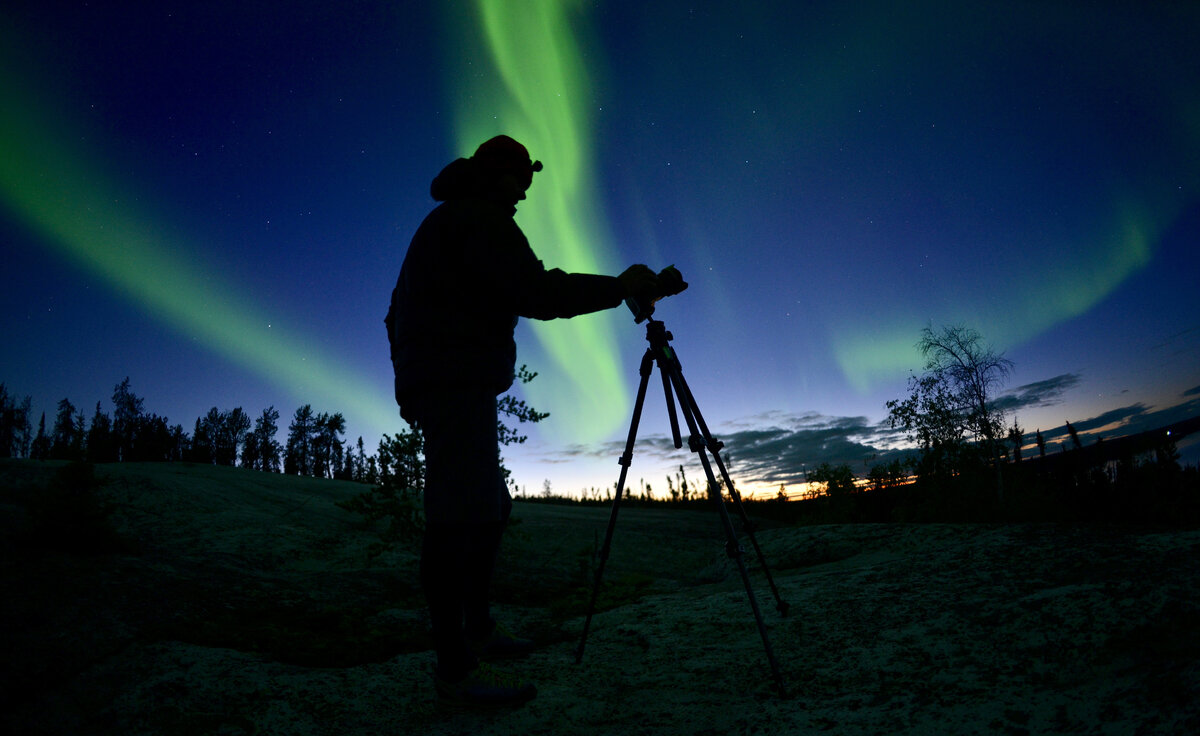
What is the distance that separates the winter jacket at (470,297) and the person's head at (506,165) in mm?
247

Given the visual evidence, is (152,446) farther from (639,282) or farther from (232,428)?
(639,282)

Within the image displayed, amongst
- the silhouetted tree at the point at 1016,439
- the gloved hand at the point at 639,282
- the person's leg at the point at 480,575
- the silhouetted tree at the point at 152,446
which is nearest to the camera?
the person's leg at the point at 480,575

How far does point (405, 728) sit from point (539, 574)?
3803mm

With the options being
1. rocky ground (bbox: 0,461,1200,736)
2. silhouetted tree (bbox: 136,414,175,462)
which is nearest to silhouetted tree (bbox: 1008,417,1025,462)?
rocky ground (bbox: 0,461,1200,736)

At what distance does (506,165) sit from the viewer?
10.2ft

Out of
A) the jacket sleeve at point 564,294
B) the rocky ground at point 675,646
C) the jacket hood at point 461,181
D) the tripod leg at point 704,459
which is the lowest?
the rocky ground at point 675,646

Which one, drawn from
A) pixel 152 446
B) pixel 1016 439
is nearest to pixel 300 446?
pixel 152 446

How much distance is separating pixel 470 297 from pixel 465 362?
1.14 feet

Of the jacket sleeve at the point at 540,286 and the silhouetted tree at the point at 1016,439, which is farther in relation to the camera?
the silhouetted tree at the point at 1016,439

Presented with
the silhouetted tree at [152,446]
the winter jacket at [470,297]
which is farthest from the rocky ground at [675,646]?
the silhouetted tree at [152,446]

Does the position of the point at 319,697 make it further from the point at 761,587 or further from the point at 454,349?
the point at 761,587

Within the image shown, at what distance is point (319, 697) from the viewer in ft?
8.79

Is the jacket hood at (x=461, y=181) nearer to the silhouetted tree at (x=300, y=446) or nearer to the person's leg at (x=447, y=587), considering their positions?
the person's leg at (x=447, y=587)

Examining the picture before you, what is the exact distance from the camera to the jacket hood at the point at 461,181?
306cm
